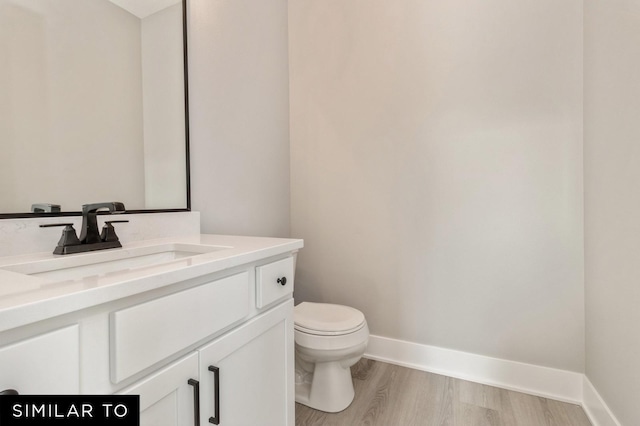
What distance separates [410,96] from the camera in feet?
6.11

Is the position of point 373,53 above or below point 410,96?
above

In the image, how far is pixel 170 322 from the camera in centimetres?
69

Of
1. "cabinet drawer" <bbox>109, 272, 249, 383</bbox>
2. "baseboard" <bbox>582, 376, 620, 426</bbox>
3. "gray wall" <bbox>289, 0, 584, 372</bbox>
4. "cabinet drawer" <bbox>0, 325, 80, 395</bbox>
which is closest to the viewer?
"cabinet drawer" <bbox>0, 325, 80, 395</bbox>

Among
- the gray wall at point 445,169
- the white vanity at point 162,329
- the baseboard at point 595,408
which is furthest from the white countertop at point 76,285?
the baseboard at point 595,408

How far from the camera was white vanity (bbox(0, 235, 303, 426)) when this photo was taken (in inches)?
19.1

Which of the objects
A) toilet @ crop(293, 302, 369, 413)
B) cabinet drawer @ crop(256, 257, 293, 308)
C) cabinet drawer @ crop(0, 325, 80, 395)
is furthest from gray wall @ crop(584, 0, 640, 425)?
cabinet drawer @ crop(0, 325, 80, 395)

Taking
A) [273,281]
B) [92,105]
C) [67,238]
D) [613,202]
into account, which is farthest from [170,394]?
[613,202]

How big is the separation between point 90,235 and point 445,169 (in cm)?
168

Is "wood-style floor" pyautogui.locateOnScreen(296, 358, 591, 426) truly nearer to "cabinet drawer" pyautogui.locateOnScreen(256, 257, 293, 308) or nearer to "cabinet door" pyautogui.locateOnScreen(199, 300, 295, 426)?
"cabinet door" pyautogui.locateOnScreen(199, 300, 295, 426)

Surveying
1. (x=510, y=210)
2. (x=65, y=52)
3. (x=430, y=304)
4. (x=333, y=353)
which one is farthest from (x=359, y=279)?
(x=65, y=52)

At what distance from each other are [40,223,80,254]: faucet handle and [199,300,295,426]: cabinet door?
53 centimetres

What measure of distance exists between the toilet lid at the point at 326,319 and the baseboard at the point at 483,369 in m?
0.49

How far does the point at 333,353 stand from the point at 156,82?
141cm

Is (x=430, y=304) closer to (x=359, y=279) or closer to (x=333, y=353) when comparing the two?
(x=359, y=279)
